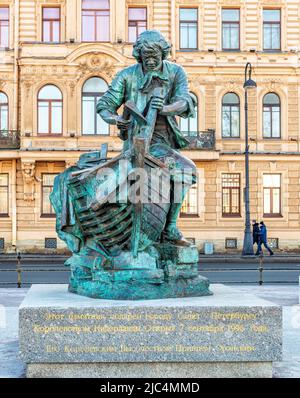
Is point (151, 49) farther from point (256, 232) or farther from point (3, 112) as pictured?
point (3, 112)

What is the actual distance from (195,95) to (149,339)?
101 ft

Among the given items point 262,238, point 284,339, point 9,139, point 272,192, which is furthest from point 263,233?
point 284,339

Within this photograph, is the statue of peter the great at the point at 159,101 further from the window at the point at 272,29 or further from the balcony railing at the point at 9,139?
the window at the point at 272,29

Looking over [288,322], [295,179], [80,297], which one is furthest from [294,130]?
[80,297]

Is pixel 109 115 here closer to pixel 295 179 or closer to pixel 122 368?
pixel 122 368

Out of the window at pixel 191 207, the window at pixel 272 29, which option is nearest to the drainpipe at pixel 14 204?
the window at pixel 191 207

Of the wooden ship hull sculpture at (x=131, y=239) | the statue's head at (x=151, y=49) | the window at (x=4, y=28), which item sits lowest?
the wooden ship hull sculpture at (x=131, y=239)

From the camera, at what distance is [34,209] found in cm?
3650

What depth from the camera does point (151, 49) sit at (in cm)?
823

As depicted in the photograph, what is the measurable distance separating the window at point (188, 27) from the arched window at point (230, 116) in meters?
2.95

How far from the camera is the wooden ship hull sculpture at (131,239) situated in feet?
24.6

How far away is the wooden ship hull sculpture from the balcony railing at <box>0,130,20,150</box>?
2863 cm

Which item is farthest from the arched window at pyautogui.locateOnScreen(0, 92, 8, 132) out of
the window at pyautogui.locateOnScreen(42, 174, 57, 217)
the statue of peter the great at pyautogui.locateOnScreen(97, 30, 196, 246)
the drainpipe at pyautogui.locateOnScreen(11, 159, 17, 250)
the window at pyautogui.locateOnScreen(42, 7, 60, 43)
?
the statue of peter the great at pyautogui.locateOnScreen(97, 30, 196, 246)

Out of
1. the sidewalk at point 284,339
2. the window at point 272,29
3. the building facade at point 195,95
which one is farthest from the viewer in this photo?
the window at point 272,29
